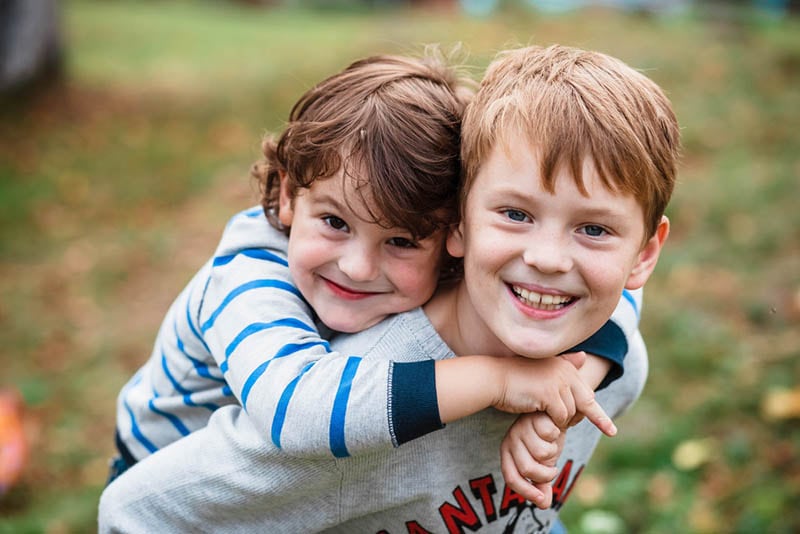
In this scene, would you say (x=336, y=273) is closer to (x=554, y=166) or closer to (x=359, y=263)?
(x=359, y=263)

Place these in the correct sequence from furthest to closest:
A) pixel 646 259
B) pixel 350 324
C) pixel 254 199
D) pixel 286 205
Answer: pixel 254 199 < pixel 286 205 < pixel 350 324 < pixel 646 259

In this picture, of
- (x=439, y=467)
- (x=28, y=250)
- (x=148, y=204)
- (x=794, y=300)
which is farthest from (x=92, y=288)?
(x=439, y=467)

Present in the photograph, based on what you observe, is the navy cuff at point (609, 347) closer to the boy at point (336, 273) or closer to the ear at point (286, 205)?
the boy at point (336, 273)

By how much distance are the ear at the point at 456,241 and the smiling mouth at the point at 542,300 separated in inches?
8.9

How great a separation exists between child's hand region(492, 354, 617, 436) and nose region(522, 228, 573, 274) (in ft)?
0.79

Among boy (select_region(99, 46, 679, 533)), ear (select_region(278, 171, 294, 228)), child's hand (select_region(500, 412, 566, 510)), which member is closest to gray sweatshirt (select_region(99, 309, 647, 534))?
boy (select_region(99, 46, 679, 533))

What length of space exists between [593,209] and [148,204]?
716 centimetres

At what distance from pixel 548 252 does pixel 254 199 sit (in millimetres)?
1557

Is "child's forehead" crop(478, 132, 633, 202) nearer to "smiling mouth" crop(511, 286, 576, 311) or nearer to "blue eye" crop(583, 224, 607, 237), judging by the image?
"blue eye" crop(583, 224, 607, 237)

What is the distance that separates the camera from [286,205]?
83.0 inches

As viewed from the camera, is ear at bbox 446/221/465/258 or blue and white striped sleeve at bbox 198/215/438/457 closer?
blue and white striped sleeve at bbox 198/215/438/457

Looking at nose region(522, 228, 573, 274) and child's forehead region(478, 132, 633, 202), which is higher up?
child's forehead region(478, 132, 633, 202)

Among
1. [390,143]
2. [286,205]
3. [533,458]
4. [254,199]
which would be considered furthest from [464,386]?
[254,199]

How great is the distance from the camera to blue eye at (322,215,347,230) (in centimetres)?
194
